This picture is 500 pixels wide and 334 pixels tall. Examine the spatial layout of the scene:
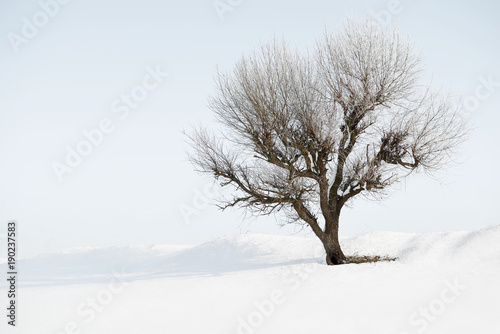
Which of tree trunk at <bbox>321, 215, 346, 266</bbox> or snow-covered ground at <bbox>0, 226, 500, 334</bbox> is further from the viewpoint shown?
tree trunk at <bbox>321, 215, 346, 266</bbox>

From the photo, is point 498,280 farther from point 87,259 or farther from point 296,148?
point 87,259

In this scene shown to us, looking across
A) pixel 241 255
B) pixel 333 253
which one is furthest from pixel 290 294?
pixel 241 255

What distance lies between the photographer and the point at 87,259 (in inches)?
685

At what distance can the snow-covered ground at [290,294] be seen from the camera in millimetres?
7723

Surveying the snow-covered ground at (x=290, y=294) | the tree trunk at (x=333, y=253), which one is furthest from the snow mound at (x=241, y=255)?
the tree trunk at (x=333, y=253)

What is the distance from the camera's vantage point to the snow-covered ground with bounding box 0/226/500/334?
7723 millimetres

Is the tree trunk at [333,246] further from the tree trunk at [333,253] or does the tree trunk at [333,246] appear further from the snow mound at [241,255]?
the snow mound at [241,255]

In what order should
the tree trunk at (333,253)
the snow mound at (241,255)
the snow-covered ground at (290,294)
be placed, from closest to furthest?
the snow-covered ground at (290,294) → the snow mound at (241,255) → the tree trunk at (333,253)

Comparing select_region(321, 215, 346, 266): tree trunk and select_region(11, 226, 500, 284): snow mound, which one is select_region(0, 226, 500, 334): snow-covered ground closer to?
select_region(11, 226, 500, 284): snow mound

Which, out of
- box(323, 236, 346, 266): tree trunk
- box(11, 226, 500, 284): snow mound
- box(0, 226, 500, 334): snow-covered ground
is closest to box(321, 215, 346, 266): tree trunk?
box(323, 236, 346, 266): tree trunk

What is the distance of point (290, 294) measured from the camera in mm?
9062

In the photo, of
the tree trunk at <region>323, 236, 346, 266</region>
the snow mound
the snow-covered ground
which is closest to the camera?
the snow-covered ground

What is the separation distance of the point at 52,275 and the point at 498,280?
13214 millimetres

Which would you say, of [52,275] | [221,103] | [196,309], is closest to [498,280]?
[196,309]
